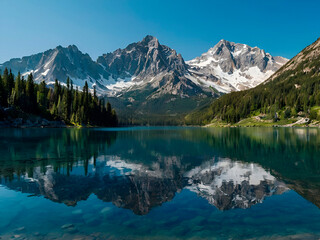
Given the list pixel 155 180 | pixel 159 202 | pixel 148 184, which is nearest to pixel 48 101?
pixel 155 180

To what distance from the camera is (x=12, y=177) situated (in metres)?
22.0

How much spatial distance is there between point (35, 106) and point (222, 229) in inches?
6150

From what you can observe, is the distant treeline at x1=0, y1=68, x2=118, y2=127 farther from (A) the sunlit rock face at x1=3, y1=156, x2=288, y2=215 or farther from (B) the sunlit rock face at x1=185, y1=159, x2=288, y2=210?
(B) the sunlit rock face at x1=185, y1=159, x2=288, y2=210

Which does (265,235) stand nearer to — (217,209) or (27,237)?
(217,209)

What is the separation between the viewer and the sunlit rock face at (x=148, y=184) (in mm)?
16359

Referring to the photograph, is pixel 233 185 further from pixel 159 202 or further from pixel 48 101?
pixel 48 101

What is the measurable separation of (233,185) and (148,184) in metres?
8.26

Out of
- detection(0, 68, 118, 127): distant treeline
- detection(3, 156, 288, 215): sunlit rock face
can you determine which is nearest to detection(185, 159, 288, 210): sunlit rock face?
detection(3, 156, 288, 215): sunlit rock face

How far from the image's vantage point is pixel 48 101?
562 feet

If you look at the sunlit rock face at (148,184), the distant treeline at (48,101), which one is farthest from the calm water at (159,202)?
the distant treeline at (48,101)

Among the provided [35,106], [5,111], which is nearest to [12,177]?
[5,111]

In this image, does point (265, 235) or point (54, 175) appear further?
point (54, 175)

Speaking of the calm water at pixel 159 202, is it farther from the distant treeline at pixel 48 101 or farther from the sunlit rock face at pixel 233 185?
the distant treeline at pixel 48 101

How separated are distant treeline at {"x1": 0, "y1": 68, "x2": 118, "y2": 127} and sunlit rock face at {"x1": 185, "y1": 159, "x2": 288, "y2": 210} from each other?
5283 inches
